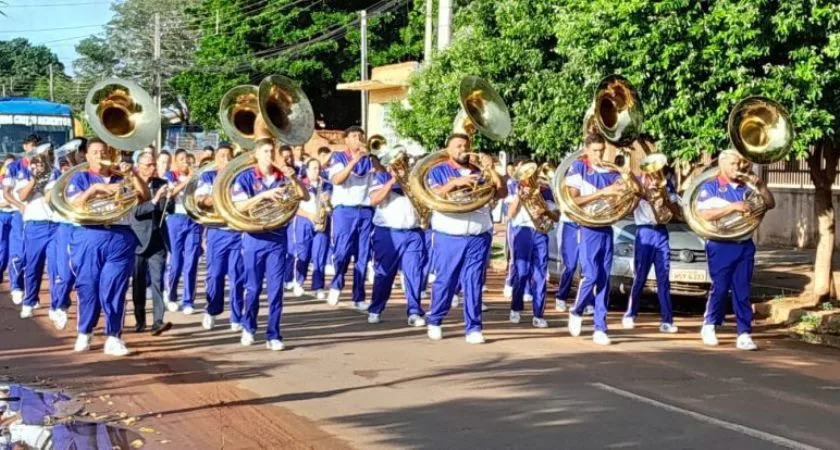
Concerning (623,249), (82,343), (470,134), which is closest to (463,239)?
(470,134)

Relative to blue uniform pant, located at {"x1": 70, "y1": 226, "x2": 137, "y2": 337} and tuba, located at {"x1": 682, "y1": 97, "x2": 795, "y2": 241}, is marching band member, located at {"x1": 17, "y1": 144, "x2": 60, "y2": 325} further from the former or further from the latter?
tuba, located at {"x1": 682, "y1": 97, "x2": 795, "y2": 241}

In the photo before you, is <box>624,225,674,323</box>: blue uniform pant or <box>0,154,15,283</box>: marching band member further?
<box>0,154,15,283</box>: marching band member

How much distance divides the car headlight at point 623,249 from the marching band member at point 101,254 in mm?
6620

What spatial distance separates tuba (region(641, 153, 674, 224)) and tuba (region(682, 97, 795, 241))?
0.85 m

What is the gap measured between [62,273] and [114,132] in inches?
83.7

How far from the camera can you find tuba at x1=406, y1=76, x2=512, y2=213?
1112 centimetres

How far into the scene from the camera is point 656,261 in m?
12.9

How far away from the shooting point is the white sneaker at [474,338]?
1130cm

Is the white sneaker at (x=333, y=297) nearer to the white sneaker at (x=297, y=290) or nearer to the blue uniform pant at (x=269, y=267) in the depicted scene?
the white sneaker at (x=297, y=290)

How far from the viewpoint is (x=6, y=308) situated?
14.4m

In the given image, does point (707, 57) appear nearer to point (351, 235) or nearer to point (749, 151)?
point (749, 151)

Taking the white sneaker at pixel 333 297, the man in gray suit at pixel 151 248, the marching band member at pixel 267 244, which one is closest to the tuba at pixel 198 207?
the man in gray suit at pixel 151 248

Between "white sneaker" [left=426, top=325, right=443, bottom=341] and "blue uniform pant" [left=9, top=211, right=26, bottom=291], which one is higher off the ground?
"blue uniform pant" [left=9, top=211, right=26, bottom=291]

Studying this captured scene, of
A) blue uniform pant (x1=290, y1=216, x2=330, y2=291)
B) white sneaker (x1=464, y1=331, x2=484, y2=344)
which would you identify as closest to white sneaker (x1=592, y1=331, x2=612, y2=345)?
white sneaker (x1=464, y1=331, x2=484, y2=344)
